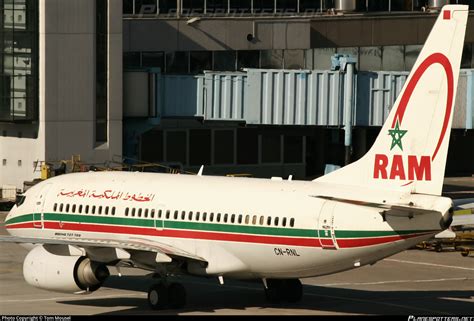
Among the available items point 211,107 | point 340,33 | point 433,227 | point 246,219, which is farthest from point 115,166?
point 433,227

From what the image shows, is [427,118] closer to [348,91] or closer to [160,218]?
[160,218]

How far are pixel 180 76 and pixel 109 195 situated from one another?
31.4m

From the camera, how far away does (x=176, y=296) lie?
153 feet

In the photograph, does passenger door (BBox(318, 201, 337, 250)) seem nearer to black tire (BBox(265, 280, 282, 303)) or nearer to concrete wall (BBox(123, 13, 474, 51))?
black tire (BBox(265, 280, 282, 303))

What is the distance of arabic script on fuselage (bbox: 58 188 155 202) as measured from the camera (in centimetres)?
4894

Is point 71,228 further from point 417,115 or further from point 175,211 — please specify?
point 417,115

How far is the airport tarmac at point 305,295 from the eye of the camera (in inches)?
1848

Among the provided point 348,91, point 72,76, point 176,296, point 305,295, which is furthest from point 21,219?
point 348,91

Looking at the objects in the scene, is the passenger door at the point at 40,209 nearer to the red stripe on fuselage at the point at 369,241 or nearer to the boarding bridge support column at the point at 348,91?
the red stripe on fuselage at the point at 369,241

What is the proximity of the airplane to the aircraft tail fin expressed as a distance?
3cm

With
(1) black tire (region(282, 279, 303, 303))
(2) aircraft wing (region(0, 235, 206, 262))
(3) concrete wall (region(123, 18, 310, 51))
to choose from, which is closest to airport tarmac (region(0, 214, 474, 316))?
(1) black tire (region(282, 279, 303, 303))

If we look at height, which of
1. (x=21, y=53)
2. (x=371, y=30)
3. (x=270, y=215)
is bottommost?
A: (x=270, y=215)

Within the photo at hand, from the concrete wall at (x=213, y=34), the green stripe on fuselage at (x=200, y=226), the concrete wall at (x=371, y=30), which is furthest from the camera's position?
the concrete wall at (x=371, y=30)

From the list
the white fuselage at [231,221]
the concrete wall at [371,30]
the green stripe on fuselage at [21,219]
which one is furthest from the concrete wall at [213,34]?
the white fuselage at [231,221]
